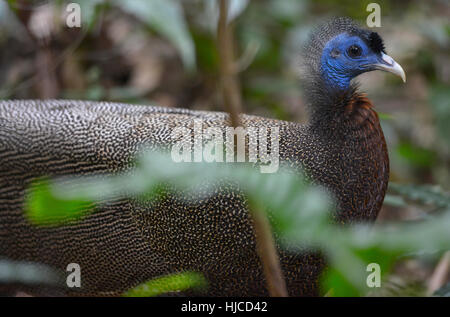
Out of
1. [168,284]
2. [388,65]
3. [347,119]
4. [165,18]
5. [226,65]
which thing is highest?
[165,18]

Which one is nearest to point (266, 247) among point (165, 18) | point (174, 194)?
point (174, 194)

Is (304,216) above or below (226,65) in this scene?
below

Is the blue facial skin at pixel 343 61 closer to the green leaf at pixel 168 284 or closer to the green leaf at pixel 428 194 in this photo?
the green leaf at pixel 428 194

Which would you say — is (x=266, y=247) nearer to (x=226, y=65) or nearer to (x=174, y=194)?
(x=226, y=65)

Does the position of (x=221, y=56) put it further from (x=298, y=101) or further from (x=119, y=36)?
(x=298, y=101)

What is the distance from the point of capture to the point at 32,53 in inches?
156

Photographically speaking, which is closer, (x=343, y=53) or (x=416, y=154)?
(x=343, y=53)

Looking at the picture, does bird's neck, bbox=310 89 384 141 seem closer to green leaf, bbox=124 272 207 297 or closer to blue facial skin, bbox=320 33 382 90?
blue facial skin, bbox=320 33 382 90

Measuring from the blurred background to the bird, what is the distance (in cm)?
118

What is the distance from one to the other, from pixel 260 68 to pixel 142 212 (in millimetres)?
3071

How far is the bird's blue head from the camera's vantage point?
2.36 meters

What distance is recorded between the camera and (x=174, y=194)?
6.84 feet

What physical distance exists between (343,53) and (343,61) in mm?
36

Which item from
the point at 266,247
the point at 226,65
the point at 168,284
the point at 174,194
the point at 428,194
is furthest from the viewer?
the point at 428,194
